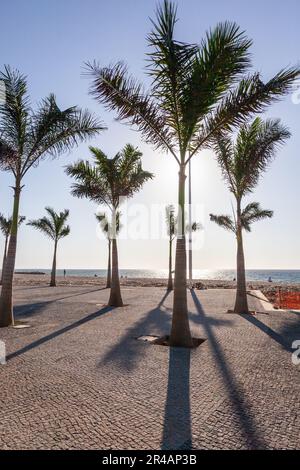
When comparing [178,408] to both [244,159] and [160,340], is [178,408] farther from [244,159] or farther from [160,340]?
[244,159]

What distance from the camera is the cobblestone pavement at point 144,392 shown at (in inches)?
122

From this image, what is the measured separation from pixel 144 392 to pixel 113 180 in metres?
11.3

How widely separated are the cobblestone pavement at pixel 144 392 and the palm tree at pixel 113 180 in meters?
6.03

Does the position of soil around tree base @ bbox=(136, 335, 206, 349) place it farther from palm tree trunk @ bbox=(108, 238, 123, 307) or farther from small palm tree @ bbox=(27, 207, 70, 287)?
small palm tree @ bbox=(27, 207, 70, 287)

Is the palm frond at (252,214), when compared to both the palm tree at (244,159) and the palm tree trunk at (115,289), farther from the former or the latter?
the palm tree trunk at (115,289)

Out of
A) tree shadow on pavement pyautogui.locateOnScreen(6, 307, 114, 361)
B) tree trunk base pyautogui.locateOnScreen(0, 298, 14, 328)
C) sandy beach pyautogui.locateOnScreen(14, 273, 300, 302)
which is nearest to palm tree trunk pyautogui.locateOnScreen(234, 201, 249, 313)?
tree shadow on pavement pyautogui.locateOnScreen(6, 307, 114, 361)

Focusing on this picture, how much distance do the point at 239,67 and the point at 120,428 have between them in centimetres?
706

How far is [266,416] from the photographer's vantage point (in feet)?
11.8

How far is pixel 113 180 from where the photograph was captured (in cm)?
1435

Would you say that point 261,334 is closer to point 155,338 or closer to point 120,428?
point 155,338

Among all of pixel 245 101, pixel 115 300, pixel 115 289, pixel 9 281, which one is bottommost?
pixel 115 300

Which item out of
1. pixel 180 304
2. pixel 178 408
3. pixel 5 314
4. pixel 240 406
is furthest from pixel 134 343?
pixel 5 314

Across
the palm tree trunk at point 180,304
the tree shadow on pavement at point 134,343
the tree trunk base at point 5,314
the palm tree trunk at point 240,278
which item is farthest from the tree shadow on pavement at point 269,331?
the tree trunk base at point 5,314

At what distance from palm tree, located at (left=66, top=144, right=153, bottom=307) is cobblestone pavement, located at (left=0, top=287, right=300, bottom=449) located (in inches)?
237
